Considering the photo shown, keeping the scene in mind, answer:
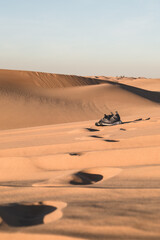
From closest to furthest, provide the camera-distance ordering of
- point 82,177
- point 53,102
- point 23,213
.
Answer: point 23,213
point 82,177
point 53,102

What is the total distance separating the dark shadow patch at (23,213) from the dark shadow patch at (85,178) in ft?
2.78

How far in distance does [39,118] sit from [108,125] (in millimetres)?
8930

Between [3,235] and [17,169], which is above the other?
[3,235]

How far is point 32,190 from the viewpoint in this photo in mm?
2656

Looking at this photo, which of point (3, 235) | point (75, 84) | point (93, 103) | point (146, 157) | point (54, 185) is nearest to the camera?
point (3, 235)

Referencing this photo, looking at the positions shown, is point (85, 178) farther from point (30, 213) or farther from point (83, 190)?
point (30, 213)

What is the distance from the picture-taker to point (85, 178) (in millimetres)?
3232

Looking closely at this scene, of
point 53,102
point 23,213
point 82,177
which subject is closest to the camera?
point 23,213

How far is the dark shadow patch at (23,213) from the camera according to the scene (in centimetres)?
183

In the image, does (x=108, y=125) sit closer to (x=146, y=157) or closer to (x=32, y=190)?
(x=146, y=157)

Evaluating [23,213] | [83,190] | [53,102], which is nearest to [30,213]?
[23,213]

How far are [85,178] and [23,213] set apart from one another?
1256 mm

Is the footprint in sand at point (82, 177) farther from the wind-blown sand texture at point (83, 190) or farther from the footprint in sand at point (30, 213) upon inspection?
the footprint in sand at point (30, 213)

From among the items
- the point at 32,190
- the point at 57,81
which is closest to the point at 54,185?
the point at 32,190
